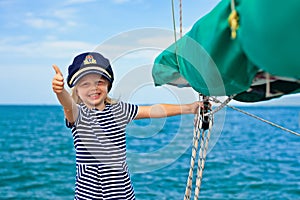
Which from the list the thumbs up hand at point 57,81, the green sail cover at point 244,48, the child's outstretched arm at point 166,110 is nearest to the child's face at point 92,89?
the child's outstretched arm at point 166,110

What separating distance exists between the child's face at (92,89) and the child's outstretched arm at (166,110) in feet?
0.54

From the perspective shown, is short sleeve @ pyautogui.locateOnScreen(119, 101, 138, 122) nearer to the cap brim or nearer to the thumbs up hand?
the cap brim

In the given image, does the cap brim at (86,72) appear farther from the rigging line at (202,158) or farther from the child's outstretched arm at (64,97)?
the rigging line at (202,158)

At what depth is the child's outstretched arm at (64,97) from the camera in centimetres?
151

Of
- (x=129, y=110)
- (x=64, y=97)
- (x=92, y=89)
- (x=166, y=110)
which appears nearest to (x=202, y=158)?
(x=166, y=110)

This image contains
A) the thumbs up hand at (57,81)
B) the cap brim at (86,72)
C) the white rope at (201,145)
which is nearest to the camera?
the thumbs up hand at (57,81)

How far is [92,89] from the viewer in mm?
1812

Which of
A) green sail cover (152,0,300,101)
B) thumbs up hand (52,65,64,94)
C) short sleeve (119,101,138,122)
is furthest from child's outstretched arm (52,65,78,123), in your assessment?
green sail cover (152,0,300,101)

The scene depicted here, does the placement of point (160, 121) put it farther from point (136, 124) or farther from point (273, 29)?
point (273, 29)

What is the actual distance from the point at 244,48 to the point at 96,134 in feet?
3.37

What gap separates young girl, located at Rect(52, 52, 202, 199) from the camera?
5.87 feet

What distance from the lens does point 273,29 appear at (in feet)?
2.59

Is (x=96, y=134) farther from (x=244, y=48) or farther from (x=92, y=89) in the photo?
(x=244, y=48)

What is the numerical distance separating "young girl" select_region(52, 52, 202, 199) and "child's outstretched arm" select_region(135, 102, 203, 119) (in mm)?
106
